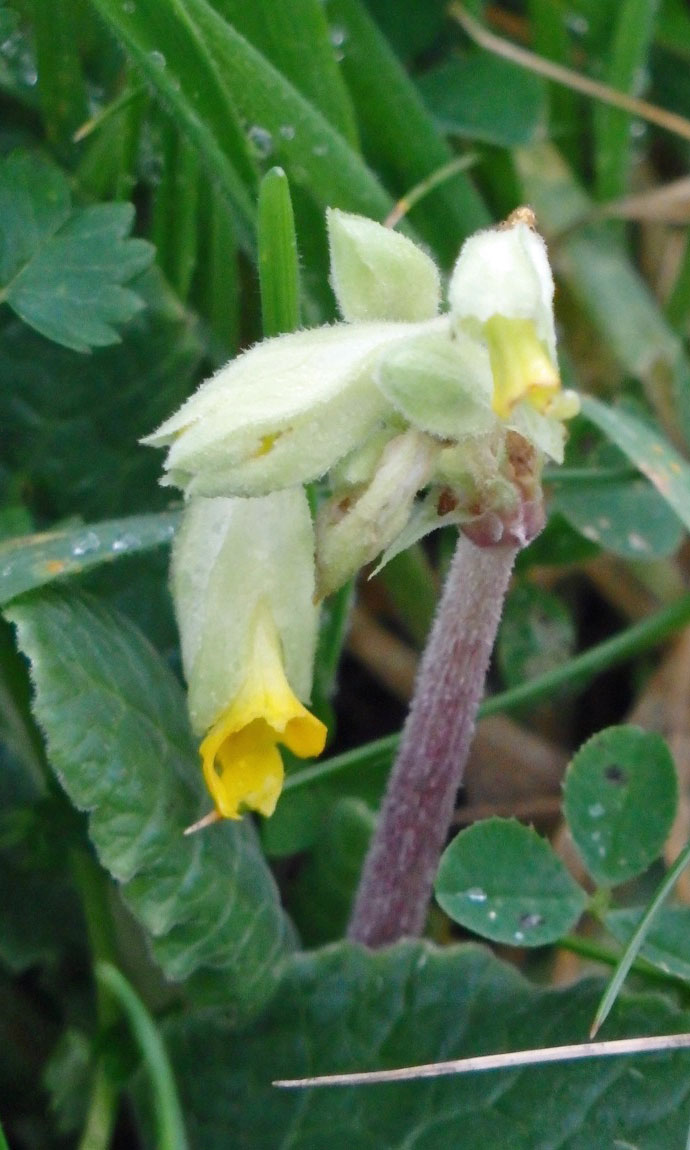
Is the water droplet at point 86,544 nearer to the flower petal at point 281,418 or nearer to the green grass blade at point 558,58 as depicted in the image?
the flower petal at point 281,418

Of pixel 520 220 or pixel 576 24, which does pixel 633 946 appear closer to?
pixel 520 220

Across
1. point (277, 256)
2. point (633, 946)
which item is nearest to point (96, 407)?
point (277, 256)

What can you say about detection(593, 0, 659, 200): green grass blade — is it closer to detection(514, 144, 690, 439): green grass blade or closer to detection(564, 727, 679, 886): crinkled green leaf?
detection(514, 144, 690, 439): green grass blade

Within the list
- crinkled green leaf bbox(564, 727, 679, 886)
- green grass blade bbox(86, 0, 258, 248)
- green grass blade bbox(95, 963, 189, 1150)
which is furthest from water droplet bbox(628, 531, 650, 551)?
green grass blade bbox(95, 963, 189, 1150)

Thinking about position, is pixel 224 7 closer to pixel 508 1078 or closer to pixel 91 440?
pixel 91 440

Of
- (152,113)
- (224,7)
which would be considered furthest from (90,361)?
(224,7)

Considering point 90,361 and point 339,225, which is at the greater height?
point 339,225

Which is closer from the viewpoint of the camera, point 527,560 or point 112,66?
point 112,66
